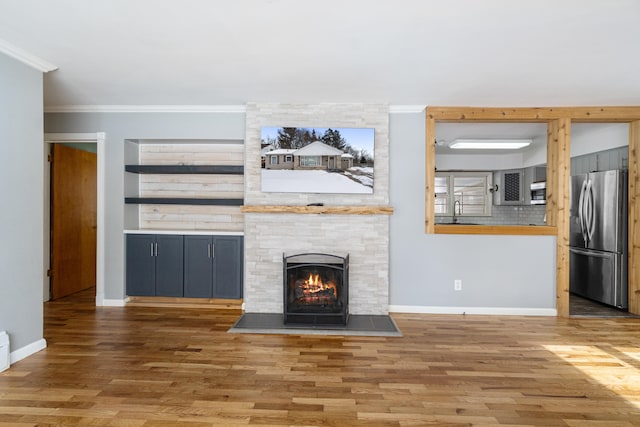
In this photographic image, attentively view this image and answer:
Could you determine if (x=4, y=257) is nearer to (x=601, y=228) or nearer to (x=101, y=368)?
(x=101, y=368)

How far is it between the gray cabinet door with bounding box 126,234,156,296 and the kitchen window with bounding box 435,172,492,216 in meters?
5.38

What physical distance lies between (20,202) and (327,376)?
2737 mm

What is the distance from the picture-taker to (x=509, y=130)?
5281mm

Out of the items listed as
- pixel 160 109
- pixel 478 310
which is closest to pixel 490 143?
pixel 478 310

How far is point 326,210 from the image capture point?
13.1 feet

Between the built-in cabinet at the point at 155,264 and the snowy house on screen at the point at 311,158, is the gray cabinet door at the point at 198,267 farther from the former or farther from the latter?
the snowy house on screen at the point at 311,158

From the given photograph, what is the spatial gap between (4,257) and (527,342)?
14.4 ft

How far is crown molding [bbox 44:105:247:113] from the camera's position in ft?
13.9

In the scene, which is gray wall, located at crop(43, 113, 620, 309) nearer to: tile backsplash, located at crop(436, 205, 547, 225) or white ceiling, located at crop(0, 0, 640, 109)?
white ceiling, located at crop(0, 0, 640, 109)

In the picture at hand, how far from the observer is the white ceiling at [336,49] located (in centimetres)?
220

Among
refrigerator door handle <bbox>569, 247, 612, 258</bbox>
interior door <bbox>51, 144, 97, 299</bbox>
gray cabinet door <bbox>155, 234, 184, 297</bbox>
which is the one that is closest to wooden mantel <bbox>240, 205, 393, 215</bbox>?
gray cabinet door <bbox>155, 234, 184, 297</bbox>

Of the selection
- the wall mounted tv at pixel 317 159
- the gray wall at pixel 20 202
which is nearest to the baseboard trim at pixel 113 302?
the gray wall at pixel 20 202

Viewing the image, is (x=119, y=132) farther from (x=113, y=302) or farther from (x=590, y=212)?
(x=590, y=212)

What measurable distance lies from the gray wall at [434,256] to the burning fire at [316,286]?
→ 82cm
